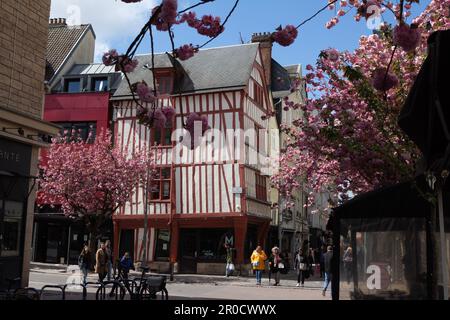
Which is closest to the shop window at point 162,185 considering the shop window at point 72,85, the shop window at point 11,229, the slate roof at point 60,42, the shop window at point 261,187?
the shop window at point 261,187

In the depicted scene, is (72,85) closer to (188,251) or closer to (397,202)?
(188,251)

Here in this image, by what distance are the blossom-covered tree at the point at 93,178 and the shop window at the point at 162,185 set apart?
67 cm

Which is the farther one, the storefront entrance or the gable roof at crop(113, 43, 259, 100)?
the gable roof at crop(113, 43, 259, 100)

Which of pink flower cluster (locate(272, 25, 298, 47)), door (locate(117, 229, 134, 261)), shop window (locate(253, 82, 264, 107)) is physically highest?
shop window (locate(253, 82, 264, 107))

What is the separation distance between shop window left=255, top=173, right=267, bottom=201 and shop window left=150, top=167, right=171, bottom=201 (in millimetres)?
4845

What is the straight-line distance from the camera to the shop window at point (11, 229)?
11.3m

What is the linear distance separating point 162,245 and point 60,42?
15594 millimetres

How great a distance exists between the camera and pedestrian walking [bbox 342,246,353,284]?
798 cm

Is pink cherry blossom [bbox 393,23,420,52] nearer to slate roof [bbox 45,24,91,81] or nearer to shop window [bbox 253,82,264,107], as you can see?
shop window [bbox 253,82,264,107]

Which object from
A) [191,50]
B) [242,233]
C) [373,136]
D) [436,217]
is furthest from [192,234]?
[191,50]

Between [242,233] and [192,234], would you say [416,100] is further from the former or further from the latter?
[192,234]

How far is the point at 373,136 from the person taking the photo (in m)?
10.7

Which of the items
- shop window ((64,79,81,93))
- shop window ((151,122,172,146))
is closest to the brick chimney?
shop window ((64,79,81,93))

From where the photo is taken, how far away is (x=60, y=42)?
33156 mm
